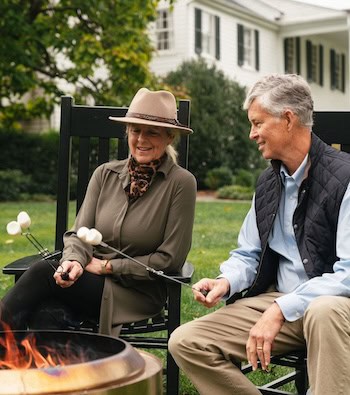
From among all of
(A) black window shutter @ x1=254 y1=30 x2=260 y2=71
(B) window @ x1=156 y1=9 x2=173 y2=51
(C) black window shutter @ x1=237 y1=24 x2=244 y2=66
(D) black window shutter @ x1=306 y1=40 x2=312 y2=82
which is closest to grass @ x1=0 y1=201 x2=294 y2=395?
(B) window @ x1=156 y1=9 x2=173 y2=51

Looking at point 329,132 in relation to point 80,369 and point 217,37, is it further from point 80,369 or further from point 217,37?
point 217,37

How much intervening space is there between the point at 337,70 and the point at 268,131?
29.5 m

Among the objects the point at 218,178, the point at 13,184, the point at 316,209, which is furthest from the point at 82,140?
the point at 218,178

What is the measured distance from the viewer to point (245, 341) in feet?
10.5

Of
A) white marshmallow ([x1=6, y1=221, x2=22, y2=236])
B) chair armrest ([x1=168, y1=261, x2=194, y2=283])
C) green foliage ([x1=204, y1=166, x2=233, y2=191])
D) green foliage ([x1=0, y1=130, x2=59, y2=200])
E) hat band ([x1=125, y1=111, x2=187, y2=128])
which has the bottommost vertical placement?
chair armrest ([x1=168, y1=261, x2=194, y2=283])

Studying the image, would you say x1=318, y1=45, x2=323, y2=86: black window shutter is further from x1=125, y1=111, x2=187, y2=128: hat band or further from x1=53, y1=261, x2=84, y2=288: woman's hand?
x1=53, y1=261, x2=84, y2=288: woman's hand

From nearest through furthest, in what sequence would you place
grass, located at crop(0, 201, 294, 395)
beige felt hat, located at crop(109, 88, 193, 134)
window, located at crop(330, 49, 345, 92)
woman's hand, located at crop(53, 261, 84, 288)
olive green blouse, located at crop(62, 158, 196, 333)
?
woman's hand, located at crop(53, 261, 84, 288)
olive green blouse, located at crop(62, 158, 196, 333)
beige felt hat, located at crop(109, 88, 193, 134)
grass, located at crop(0, 201, 294, 395)
window, located at crop(330, 49, 345, 92)

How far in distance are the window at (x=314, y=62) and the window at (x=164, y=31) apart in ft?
21.6

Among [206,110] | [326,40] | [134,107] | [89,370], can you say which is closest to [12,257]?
[134,107]

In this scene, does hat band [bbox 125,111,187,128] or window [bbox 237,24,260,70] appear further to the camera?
window [bbox 237,24,260,70]

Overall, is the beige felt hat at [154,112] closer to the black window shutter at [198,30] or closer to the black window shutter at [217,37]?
the black window shutter at [198,30]

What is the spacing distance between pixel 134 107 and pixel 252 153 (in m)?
18.7

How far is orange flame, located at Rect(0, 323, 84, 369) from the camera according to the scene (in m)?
2.68

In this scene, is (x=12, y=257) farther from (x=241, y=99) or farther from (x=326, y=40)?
(x=326, y=40)
